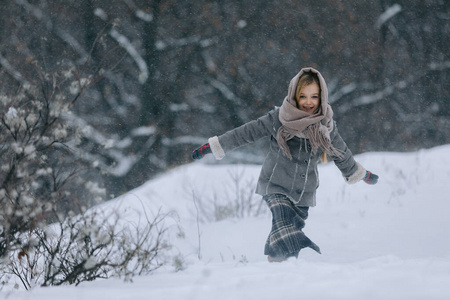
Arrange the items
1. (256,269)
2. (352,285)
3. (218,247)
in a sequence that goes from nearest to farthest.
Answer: (352,285) < (256,269) < (218,247)

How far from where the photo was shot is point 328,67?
8.91 meters

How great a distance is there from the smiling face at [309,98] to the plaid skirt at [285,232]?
0.62 m

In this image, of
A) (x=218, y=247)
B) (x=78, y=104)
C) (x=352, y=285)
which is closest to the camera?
(x=352, y=285)

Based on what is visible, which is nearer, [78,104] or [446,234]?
[446,234]

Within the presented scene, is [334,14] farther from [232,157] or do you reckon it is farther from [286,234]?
[286,234]

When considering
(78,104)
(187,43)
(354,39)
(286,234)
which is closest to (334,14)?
(354,39)

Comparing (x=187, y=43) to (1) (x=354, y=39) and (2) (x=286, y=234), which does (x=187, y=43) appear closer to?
(1) (x=354, y=39)

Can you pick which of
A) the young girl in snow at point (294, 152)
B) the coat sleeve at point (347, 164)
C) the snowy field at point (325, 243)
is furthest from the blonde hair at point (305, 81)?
the snowy field at point (325, 243)

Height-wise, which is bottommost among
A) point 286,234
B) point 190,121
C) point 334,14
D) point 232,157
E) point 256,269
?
point 256,269

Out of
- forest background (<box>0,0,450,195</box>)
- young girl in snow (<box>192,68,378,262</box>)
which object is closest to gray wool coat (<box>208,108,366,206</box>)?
young girl in snow (<box>192,68,378,262</box>)

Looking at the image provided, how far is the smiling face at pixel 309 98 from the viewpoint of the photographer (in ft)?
11.1

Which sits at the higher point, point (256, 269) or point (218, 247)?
point (218, 247)

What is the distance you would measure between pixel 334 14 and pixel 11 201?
7.22 m

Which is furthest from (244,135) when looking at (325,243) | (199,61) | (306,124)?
(199,61)
